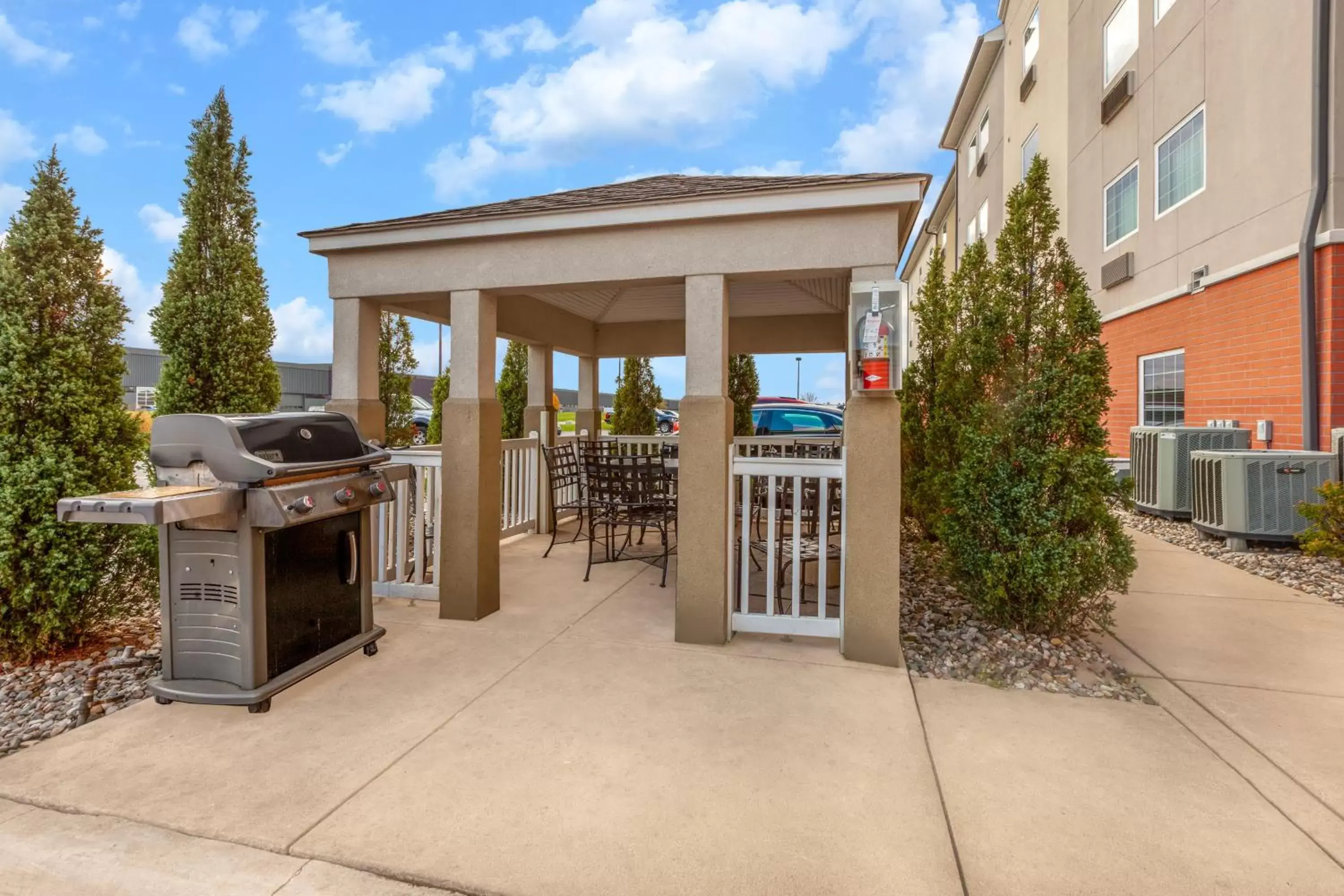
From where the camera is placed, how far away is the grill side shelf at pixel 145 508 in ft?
8.12

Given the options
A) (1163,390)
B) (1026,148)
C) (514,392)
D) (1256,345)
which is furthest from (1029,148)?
(514,392)

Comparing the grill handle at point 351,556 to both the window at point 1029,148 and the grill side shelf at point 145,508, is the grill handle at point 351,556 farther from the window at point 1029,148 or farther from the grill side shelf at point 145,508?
the window at point 1029,148

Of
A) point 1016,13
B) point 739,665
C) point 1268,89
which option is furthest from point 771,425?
point 1016,13

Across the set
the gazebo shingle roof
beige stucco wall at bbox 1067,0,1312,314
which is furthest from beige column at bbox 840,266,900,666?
beige stucco wall at bbox 1067,0,1312,314

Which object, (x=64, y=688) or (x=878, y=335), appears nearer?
(x=64, y=688)

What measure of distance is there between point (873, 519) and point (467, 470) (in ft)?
8.70

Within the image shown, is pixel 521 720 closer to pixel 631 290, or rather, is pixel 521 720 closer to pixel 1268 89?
pixel 631 290

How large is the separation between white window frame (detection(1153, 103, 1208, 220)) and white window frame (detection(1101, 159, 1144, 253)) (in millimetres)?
314

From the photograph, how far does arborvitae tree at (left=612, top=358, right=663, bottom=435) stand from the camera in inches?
433

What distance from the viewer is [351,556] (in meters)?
3.52

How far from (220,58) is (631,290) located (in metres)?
3.85

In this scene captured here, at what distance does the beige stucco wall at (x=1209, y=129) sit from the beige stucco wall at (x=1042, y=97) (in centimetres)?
72

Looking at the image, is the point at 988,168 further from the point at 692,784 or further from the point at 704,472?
the point at 692,784

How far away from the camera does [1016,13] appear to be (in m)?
14.2
